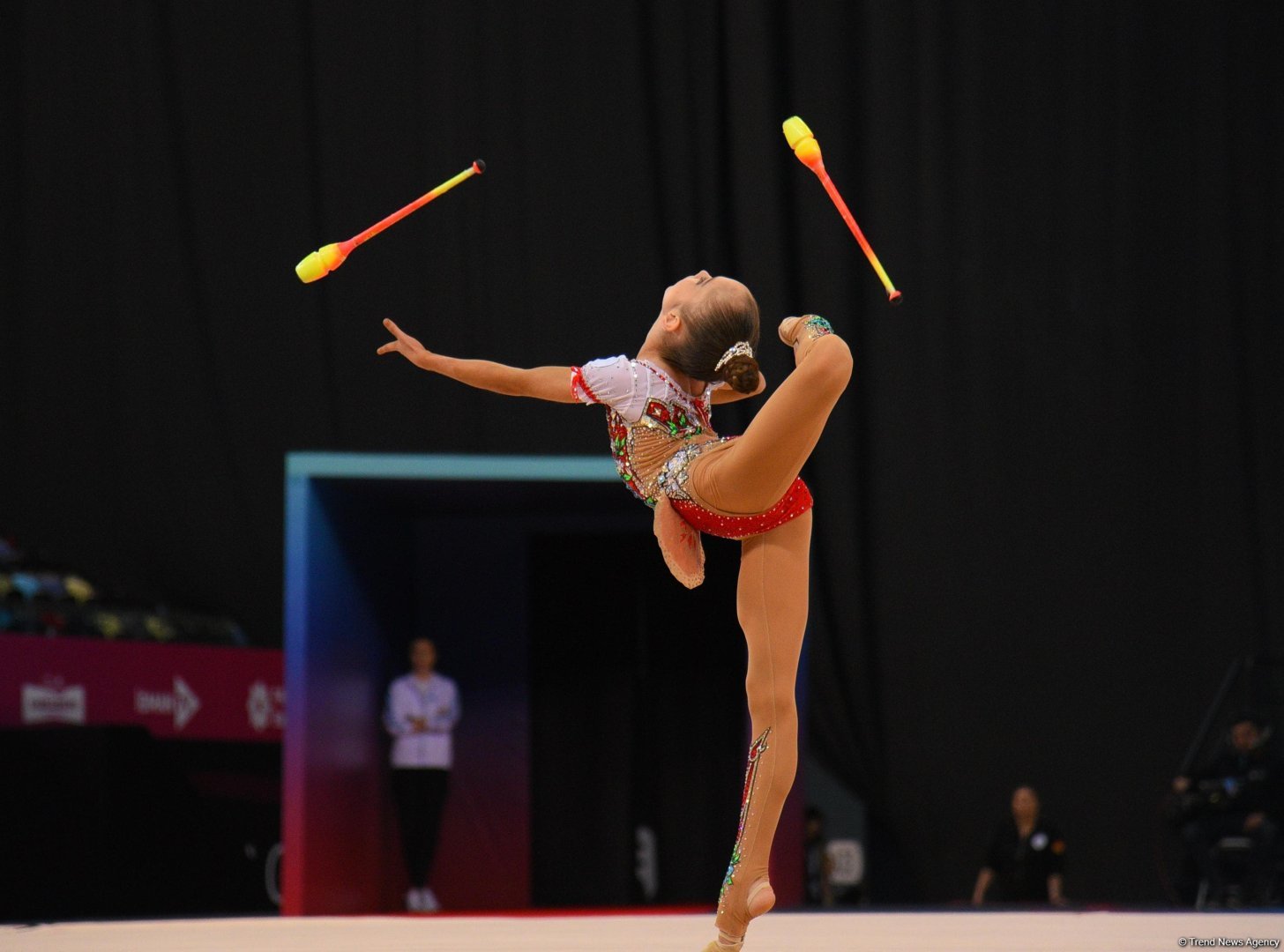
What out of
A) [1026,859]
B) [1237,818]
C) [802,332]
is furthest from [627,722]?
[802,332]

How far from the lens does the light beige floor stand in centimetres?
309

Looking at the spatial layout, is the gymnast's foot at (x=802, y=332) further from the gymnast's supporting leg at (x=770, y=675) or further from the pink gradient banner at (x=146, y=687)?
the pink gradient banner at (x=146, y=687)

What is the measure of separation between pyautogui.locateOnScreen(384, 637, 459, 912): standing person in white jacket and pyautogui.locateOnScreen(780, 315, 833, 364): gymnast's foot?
3.59 m

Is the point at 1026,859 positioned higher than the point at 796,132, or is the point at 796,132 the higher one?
the point at 796,132

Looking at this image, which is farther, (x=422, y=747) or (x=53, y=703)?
(x=422, y=747)

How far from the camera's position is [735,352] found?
2828 mm

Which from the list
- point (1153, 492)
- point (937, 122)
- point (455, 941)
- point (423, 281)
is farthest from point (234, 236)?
point (455, 941)

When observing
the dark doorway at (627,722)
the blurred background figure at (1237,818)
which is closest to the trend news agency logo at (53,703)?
the dark doorway at (627,722)

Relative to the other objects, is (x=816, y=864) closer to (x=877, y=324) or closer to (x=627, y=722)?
(x=627, y=722)

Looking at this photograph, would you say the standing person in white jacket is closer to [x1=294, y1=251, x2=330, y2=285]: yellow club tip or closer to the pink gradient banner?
the pink gradient banner

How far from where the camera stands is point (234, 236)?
7418mm

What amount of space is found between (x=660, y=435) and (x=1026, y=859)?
13.2 ft

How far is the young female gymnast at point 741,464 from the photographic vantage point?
105 inches

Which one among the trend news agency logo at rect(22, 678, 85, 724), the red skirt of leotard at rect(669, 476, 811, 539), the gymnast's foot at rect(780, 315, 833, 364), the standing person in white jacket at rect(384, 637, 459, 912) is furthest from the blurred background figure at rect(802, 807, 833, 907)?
the gymnast's foot at rect(780, 315, 833, 364)
